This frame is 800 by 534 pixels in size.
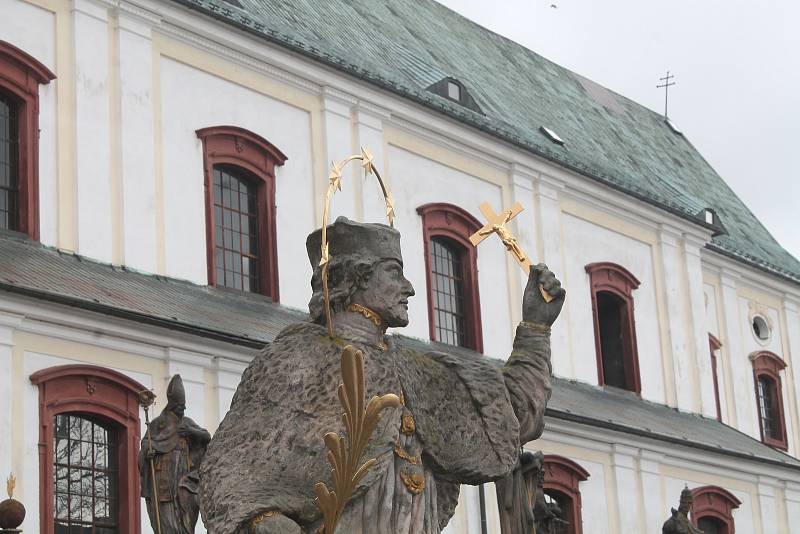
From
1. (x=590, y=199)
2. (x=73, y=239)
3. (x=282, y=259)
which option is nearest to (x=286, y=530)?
(x=73, y=239)

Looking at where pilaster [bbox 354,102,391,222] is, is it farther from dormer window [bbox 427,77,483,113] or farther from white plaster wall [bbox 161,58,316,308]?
dormer window [bbox 427,77,483,113]

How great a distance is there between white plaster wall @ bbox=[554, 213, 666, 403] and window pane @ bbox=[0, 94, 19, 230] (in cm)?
1089

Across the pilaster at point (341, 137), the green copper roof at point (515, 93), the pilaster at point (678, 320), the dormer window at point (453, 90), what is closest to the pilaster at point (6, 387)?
the green copper roof at point (515, 93)

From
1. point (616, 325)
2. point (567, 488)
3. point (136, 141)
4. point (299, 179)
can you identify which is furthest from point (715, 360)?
point (136, 141)

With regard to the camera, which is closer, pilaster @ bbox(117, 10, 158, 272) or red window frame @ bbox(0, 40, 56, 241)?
red window frame @ bbox(0, 40, 56, 241)

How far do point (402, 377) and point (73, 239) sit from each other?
14.4 meters

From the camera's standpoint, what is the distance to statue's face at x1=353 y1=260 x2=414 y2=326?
5465 millimetres

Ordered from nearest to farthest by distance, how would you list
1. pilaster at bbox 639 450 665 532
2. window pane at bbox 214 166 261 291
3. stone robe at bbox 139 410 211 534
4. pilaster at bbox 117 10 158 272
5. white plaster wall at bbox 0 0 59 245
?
1. stone robe at bbox 139 410 211 534
2. white plaster wall at bbox 0 0 59 245
3. pilaster at bbox 117 10 158 272
4. window pane at bbox 214 166 261 291
5. pilaster at bbox 639 450 665 532

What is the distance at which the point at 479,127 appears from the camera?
26.6 meters

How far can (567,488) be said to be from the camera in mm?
25906

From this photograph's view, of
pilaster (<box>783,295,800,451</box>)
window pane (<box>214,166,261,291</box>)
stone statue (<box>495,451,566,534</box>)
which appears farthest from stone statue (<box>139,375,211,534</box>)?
pilaster (<box>783,295,800,451</box>)

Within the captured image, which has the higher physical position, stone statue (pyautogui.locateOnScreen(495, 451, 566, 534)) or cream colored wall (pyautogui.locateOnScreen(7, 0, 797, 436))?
cream colored wall (pyautogui.locateOnScreen(7, 0, 797, 436))

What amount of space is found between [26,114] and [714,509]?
1453cm

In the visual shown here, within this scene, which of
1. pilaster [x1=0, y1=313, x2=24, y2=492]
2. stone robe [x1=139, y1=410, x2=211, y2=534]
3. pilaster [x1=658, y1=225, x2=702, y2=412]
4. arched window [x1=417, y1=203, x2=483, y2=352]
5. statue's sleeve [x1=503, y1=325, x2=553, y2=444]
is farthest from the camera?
pilaster [x1=658, y1=225, x2=702, y2=412]
